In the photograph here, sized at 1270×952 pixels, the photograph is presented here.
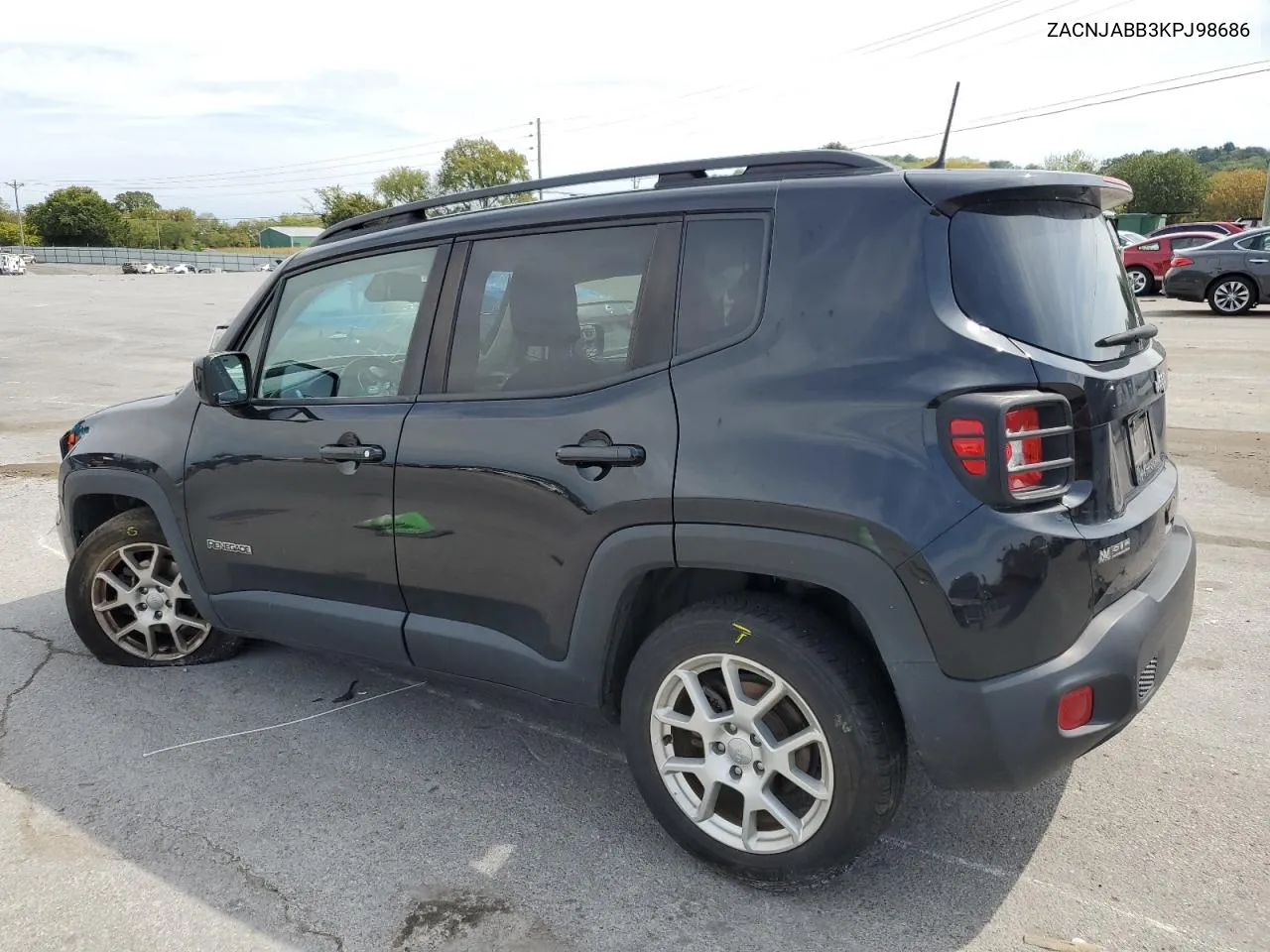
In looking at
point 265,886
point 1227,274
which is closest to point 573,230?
point 265,886

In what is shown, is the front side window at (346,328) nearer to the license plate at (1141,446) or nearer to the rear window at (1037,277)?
the rear window at (1037,277)

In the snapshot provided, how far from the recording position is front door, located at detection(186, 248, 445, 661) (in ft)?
11.1

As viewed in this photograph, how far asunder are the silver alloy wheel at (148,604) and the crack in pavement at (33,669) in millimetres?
352

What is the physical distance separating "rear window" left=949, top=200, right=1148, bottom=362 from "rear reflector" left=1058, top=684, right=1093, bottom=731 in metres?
0.83

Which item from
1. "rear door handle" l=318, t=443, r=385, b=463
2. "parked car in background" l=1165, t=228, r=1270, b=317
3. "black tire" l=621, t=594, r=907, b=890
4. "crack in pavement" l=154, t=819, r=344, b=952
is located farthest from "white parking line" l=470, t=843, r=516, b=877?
"parked car in background" l=1165, t=228, r=1270, b=317

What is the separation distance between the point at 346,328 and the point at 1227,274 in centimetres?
1793

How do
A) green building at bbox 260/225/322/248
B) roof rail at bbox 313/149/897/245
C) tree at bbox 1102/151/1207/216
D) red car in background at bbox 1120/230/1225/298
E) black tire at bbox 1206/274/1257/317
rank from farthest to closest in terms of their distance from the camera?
1. green building at bbox 260/225/322/248
2. tree at bbox 1102/151/1207/216
3. red car in background at bbox 1120/230/1225/298
4. black tire at bbox 1206/274/1257/317
5. roof rail at bbox 313/149/897/245

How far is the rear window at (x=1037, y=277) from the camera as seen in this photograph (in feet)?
8.12

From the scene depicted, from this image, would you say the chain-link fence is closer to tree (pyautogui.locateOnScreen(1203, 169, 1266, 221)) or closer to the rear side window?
tree (pyautogui.locateOnScreen(1203, 169, 1266, 221))

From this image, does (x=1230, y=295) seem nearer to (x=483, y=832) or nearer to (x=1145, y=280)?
(x=1145, y=280)

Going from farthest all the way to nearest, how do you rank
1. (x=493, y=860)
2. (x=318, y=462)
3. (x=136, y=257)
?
(x=136, y=257), (x=318, y=462), (x=493, y=860)

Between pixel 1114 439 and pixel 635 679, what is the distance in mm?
1412

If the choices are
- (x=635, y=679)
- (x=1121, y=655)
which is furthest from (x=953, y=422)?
(x=635, y=679)

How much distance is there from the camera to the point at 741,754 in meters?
2.71
